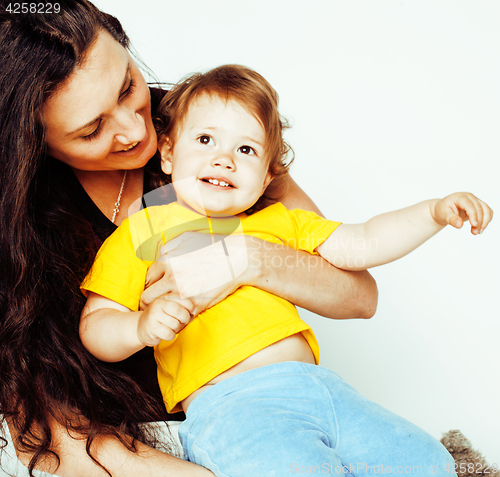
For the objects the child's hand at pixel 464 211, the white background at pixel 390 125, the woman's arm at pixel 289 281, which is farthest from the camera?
the white background at pixel 390 125

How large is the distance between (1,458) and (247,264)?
78 centimetres

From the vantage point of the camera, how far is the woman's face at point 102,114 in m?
1.05

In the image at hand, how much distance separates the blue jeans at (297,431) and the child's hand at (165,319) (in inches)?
9.3

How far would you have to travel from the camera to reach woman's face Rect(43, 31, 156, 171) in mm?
1055

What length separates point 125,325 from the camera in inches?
38.8

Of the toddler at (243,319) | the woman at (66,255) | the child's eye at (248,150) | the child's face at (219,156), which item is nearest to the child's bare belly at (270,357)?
the toddler at (243,319)

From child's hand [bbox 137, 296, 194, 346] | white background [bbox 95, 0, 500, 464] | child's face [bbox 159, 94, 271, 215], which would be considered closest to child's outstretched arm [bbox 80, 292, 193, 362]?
child's hand [bbox 137, 296, 194, 346]

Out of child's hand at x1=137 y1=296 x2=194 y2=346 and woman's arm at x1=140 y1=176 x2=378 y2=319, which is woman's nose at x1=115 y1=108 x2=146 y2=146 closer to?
woman's arm at x1=140 y1=176 x2=378 y2=319

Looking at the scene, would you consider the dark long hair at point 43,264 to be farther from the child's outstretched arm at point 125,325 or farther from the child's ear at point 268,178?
the child's ear at point 268,178

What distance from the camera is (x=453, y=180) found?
2.20m

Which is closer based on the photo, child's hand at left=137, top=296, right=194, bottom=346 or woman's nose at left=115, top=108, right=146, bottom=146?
child's hand at left=137, top=296, right=194, bottom=346

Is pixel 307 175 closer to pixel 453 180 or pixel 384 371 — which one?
pixel 453 180

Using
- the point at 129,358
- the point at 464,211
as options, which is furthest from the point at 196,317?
the point at 464,211

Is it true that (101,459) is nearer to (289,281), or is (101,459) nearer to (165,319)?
(165,319)
